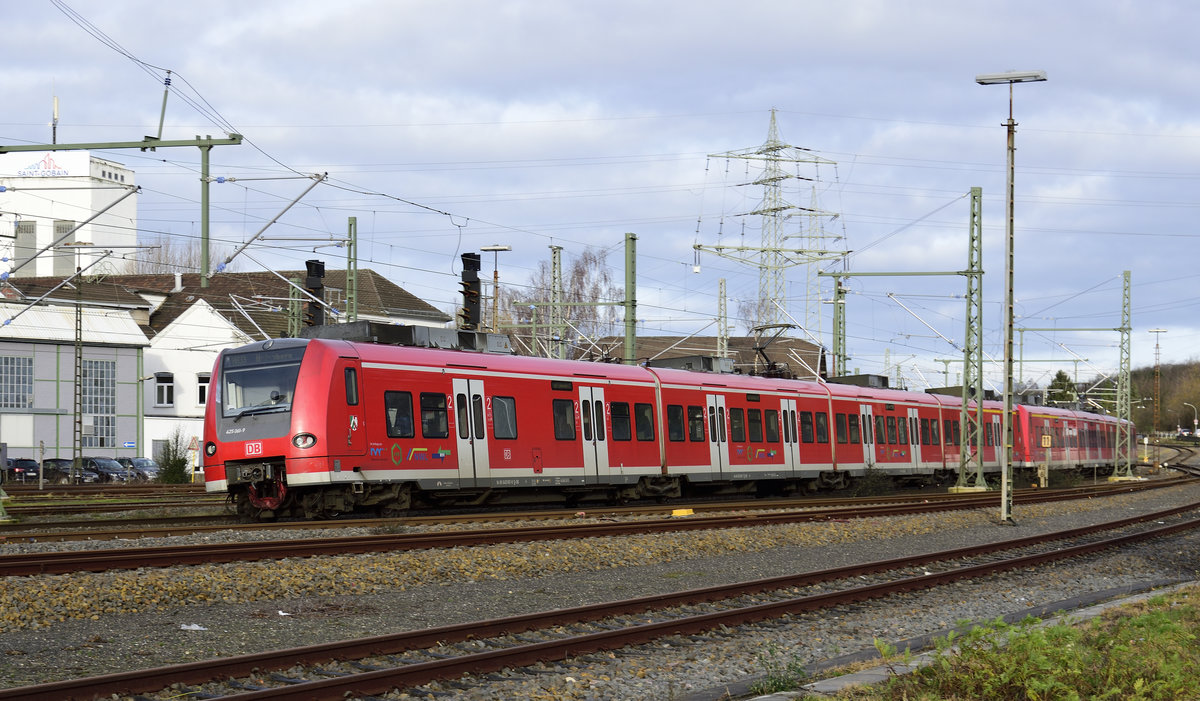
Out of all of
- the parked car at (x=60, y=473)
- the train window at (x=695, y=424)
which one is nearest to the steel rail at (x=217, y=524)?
the train window at (x=695, y=424)

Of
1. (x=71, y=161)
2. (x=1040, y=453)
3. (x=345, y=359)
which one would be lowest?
(x=1040, y=453)

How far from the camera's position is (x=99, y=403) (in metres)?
55.6

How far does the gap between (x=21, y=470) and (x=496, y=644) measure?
43.9m

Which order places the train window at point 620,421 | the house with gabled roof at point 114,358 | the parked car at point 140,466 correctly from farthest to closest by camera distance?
the house with gabled roof at point 114,358, the parked car at point 140,466, the train window at point 620,421

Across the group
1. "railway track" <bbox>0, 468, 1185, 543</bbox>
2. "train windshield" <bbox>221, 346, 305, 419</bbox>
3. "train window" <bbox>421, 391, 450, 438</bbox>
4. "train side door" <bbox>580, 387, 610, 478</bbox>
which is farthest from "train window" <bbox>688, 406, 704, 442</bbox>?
"train windshield" <bbox>221, 346, 305, 419</bbox>

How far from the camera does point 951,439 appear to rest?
4106 cm

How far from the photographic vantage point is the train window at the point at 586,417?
23812 mm

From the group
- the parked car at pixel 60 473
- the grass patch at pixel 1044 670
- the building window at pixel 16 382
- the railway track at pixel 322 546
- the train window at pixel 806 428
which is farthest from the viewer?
the building window at pixel 16 382

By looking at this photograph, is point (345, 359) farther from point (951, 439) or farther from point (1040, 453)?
point (1040, 453)

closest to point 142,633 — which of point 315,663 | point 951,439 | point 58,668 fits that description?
point 58,668

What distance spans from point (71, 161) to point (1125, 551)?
335 ft

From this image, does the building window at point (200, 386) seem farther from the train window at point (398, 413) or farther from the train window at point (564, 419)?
the train window at point (398, 413)

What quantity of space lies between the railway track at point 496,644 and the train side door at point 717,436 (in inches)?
482

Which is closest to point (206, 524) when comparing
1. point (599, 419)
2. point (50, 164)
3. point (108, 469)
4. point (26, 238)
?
point (599, 419)
